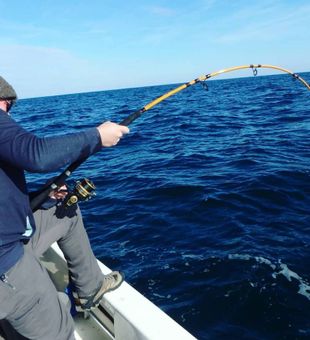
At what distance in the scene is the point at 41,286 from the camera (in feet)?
8.43

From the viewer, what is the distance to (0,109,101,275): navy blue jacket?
7.29 feet

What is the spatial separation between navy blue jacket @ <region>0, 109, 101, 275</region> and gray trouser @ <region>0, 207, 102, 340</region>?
136 millimetres

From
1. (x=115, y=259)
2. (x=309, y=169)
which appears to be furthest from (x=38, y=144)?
(x=309, y=169)

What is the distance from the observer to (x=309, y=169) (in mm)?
8531

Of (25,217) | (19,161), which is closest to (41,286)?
(25,217)

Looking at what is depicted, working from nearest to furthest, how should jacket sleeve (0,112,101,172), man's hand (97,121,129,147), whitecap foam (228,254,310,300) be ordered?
1. jacket sleeve (0,112,101,172)
2. man's hand (97,121,129,147)
3. whitecap foam (228,254,310,300)

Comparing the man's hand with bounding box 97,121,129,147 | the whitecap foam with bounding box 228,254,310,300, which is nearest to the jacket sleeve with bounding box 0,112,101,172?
the man's hand with bounding box 97,121,129,147

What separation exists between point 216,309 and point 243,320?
0.34 m

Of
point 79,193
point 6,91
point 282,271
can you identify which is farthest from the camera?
point 282,271

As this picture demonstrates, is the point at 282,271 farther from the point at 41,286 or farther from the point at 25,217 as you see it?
the point at 25,217

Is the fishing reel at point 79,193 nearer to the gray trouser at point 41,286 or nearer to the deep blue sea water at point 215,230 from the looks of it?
the gray trouser at point 41,286

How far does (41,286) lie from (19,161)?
2.94ft

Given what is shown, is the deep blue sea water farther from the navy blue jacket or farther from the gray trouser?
the navy blue jacket

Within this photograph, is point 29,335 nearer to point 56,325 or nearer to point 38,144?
point 56,325
